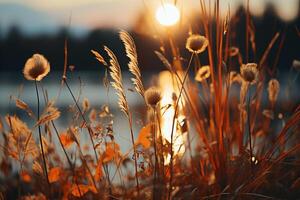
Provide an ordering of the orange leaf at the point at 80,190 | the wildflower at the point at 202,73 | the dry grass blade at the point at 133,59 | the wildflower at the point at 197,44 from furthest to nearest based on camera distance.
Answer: the wildflower at the point at 202,73, the orange leaf at the point at 80,190, the wildflower at the point at 197,44, the dry grass blade at the point at 133,59

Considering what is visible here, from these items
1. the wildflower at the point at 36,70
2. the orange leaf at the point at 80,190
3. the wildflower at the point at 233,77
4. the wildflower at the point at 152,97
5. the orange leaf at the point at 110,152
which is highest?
the wildflower at the point at 233,77

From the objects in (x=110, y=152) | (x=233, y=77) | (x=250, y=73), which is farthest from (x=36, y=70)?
(x=233, y=77)

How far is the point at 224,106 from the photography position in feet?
8.80

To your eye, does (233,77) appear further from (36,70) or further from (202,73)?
(36,70)

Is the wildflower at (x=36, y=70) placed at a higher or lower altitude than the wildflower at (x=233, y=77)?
lower

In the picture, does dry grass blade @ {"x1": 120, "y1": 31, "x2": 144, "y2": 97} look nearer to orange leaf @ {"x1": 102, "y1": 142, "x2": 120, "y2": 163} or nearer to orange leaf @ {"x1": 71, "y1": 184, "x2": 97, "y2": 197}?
orange leaf @ {"x1": 102, "y1": 142, "x2": 120, "y2": 163}

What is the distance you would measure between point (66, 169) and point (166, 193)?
93cm

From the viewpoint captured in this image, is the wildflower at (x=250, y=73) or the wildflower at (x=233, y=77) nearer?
the wildflower at (x=250, y=73)

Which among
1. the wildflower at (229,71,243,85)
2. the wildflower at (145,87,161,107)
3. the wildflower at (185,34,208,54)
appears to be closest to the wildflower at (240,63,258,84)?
the wildflower at (185,34,208,54)

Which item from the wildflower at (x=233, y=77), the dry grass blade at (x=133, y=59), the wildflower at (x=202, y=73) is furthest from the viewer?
the wildflower at (x=202, y=73)

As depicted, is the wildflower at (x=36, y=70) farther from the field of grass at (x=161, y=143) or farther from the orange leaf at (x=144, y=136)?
the orange leaf at (x=144, y=136)

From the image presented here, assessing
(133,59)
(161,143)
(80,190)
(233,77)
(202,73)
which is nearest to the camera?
(133,59)

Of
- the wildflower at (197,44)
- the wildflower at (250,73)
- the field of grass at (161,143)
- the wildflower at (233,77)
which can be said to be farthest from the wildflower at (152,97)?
the wildflower at (233,77)

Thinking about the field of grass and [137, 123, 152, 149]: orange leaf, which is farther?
[137, 123, 152, 149]: orange leaf
